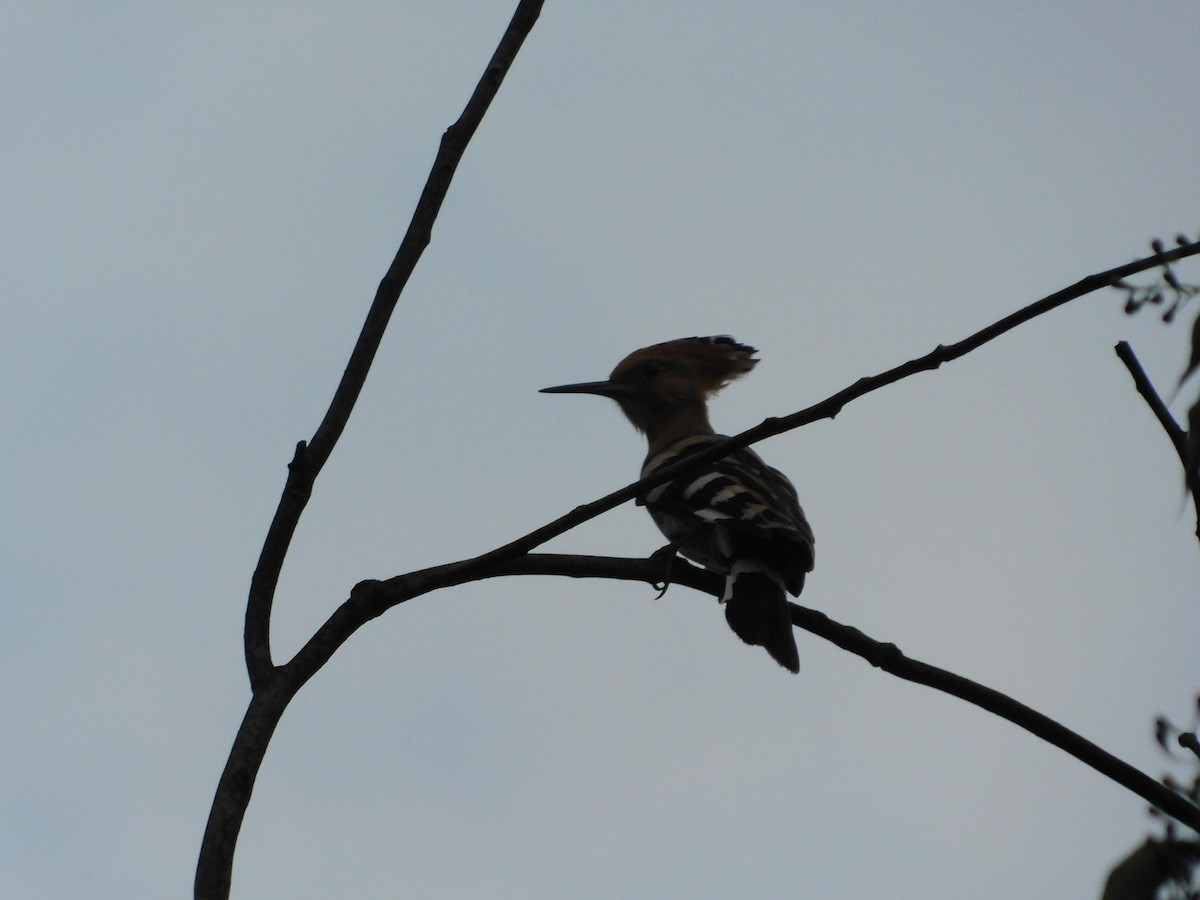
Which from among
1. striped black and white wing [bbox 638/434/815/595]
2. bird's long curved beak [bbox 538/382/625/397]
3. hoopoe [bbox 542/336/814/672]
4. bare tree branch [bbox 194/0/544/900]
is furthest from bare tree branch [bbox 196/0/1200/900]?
bird's long curved beak [bbox 538/382/625/397]

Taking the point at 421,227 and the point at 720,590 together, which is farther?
the point at 720,590

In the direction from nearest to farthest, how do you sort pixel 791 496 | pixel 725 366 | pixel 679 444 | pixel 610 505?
pixel 610 505 < pixel 791 496 < pixel 679 444 < pixel 725 366

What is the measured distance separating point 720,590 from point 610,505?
5.32ft

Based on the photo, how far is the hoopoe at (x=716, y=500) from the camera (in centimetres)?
313

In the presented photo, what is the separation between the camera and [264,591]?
1.85 meters

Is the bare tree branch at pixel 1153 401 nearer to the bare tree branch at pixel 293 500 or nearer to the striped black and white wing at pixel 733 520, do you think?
the bare tree branch at pixel 293 500

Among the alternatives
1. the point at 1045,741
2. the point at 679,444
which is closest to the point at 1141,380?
the point at 1045,741

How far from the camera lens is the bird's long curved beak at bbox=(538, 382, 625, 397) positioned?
4.77 meters

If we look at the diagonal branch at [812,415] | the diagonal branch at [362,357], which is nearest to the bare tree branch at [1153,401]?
the diagonal branch at [812,415]

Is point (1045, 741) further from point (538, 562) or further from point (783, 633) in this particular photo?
point (783, 633)

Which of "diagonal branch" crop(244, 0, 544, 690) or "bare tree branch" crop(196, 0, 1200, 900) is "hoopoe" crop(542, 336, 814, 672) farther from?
"diagonal branch" crop(244, 0, 544, 690)

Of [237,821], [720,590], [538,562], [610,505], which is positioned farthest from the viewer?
[720,590]

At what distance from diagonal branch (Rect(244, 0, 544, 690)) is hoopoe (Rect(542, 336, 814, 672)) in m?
0.51

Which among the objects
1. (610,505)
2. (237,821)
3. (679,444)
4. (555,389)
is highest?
(555,389)
